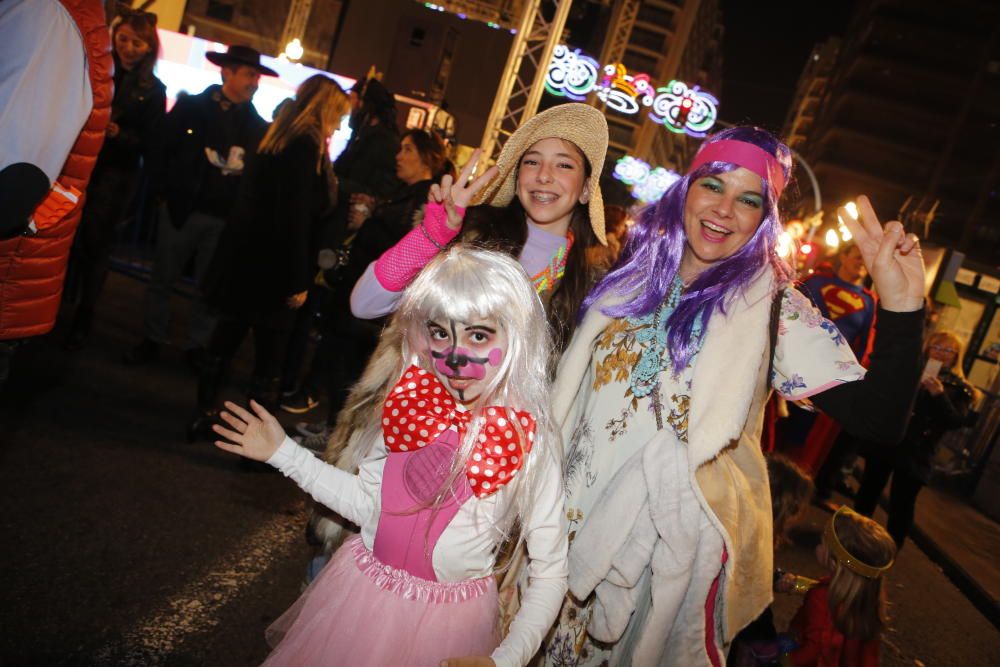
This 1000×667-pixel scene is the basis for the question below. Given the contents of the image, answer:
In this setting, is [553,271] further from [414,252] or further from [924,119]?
[924,119]

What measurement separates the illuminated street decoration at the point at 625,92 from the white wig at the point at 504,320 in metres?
13.4

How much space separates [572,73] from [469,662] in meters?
14.8

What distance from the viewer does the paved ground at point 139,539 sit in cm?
273

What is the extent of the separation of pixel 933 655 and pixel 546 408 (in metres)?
4.23

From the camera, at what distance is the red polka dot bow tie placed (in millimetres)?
1903

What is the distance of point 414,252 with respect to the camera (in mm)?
2371

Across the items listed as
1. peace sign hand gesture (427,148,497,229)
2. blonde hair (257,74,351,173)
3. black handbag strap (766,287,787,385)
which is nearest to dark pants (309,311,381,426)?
blonde hair (257,74,351,173)

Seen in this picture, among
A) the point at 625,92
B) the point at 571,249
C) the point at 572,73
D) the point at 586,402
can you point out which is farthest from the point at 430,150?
the point at 625,92

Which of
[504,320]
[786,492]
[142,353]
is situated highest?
[504,320]

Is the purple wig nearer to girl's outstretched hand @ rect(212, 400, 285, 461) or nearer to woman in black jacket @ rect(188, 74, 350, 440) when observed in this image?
girl's outstretched hand @ rect(212, 400, 285, 461)

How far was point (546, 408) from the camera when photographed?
2.08 metres

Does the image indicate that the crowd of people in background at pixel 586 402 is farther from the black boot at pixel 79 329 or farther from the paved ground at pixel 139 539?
the black boot at pixel 79 329

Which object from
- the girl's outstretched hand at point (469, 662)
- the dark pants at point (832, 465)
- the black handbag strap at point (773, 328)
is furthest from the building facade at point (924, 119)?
the girl's outstretched hand at point (469, 662)

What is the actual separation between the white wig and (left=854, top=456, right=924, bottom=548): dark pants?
487 centimetres
